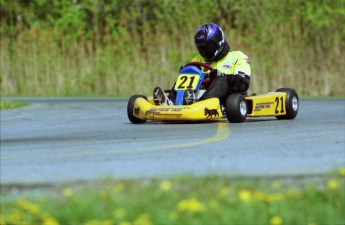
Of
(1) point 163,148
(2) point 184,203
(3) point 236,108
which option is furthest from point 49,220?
(3) point 236,108

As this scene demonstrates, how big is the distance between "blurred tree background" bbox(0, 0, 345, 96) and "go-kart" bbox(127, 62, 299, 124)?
11.5 m

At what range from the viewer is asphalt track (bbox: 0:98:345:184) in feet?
31.8

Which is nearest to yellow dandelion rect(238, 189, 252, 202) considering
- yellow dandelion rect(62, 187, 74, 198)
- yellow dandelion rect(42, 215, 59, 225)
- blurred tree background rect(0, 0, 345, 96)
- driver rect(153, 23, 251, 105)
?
yellow dandelion rect(62, 187, 74, 198)

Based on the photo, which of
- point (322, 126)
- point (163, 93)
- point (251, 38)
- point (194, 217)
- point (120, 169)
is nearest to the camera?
point (194, 217)

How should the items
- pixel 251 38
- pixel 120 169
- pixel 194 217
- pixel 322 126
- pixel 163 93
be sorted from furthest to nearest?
1. pixel 251 38
2. pixel 163 93
3. pixel 322 126
4. pixel 120 169
5. pixel 194 217

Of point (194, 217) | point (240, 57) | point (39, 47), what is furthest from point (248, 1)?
point (194, 217)

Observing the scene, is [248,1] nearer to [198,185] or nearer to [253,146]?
[253,146]

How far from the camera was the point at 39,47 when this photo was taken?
30266mm

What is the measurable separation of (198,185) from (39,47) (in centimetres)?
2218

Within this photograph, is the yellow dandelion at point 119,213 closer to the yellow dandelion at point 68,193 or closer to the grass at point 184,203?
the grass at point 184,203

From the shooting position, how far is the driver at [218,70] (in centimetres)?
1597

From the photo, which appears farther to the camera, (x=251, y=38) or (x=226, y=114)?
(x=251, y=38)

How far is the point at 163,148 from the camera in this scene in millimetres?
11727

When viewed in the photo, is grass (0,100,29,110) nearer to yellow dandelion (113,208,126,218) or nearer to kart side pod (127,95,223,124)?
kart side pod (127,95,223,124)
